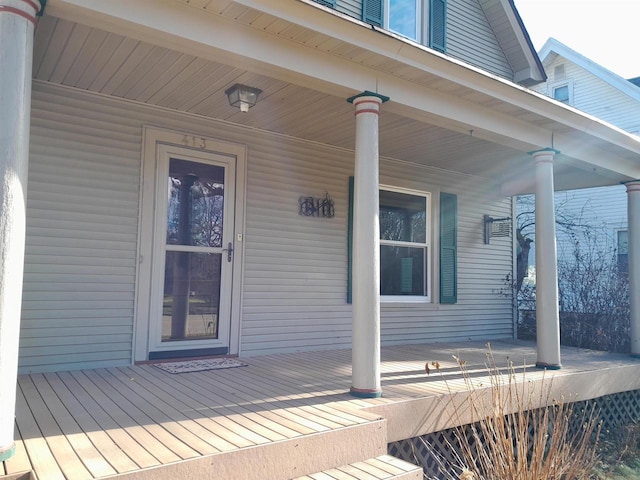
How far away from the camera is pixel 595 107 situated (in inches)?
490

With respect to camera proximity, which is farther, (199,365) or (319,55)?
(199,365)

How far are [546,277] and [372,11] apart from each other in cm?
350

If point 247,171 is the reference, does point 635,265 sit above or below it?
below

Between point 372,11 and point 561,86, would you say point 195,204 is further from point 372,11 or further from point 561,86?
point 561,86

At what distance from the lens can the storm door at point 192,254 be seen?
4418mm

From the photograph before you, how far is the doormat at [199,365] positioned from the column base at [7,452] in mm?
1844

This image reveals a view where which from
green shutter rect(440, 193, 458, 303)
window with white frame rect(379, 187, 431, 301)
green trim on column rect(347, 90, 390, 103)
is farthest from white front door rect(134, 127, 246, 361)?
green shutter rect(440, 193, 458, 303)

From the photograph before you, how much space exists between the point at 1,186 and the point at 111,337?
2233 mm

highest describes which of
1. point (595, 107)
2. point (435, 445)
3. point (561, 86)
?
point (561, 86)

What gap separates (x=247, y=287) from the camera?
489 centimetres

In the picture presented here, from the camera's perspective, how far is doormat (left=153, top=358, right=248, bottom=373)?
413 centimetres

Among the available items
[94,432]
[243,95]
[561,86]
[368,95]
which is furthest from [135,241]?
[561,86]

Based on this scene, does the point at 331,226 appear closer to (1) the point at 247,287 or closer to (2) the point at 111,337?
(1) the point at 247,287

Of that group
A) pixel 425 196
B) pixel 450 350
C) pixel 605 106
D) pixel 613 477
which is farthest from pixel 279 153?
pixel 605 106
